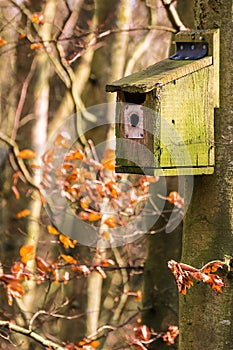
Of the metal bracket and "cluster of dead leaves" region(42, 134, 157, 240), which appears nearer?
the metal bracket

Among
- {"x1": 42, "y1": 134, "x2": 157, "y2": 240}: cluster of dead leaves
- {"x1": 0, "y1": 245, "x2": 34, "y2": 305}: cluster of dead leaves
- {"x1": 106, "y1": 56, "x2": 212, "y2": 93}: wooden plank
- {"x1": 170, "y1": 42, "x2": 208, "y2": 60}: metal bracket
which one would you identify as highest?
{"x1": 170, "y1": 42, "x2": 208, "y2": 60}: metal bracket

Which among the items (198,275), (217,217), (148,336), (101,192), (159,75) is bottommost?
(148,336)

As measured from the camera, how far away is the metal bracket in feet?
9.98

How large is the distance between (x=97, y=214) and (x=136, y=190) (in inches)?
20.9

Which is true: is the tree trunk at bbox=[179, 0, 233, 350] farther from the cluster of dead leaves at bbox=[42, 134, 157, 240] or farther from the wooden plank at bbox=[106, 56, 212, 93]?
the cluster of dead leaves at bbox=[42, 134, 157, 240]

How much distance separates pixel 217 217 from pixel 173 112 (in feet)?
1.56

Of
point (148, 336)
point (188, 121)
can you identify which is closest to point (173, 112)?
point (188, 121)

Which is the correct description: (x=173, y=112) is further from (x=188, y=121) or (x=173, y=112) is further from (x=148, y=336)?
(x=148, y=336)

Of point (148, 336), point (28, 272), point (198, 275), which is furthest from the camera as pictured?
point (148, 336)

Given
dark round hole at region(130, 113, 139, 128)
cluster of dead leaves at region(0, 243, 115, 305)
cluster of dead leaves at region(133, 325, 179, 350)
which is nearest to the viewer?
dark round hole at region(130, 113, 139, 128)

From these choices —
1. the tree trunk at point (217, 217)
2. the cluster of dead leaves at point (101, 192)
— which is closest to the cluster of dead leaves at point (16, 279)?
the cluster of dead leaves at point (101, 192)

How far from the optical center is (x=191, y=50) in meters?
3.07

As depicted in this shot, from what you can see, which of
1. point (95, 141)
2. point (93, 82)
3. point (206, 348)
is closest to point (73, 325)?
point (95, 141)

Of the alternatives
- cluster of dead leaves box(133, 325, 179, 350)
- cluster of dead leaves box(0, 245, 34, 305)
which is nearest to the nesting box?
cluster of dead leaves box(0, 245, 34, 305)
